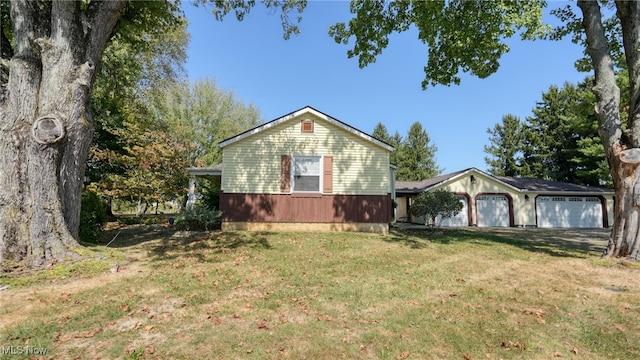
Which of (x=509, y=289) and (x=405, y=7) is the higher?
(x=405, y=7)

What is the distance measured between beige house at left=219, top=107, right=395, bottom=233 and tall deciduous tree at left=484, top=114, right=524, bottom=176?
34.0 m

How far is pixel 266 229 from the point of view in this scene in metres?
13.3

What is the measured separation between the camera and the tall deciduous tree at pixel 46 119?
6516 millimetres

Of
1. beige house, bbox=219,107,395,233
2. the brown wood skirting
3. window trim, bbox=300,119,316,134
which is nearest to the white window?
beige house, bbox=219,107,395,233

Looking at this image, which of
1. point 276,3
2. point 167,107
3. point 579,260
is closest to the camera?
point 579,260

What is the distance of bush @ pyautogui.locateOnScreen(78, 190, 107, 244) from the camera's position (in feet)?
32.9

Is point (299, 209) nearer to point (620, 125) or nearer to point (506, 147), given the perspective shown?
point (620, 125)

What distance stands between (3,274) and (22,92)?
4.07m

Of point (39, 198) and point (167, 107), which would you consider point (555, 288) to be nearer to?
point (39, 198)

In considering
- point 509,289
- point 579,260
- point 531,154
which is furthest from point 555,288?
point 531,154

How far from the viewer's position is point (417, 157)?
42938 millimetres

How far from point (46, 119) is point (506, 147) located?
153 ft

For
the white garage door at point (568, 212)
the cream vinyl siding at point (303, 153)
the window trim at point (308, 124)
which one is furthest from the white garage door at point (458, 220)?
the window trim at point (308, 124)

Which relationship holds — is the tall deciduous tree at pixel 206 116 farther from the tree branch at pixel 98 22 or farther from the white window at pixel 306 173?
the tree branch at pixel 98 22
